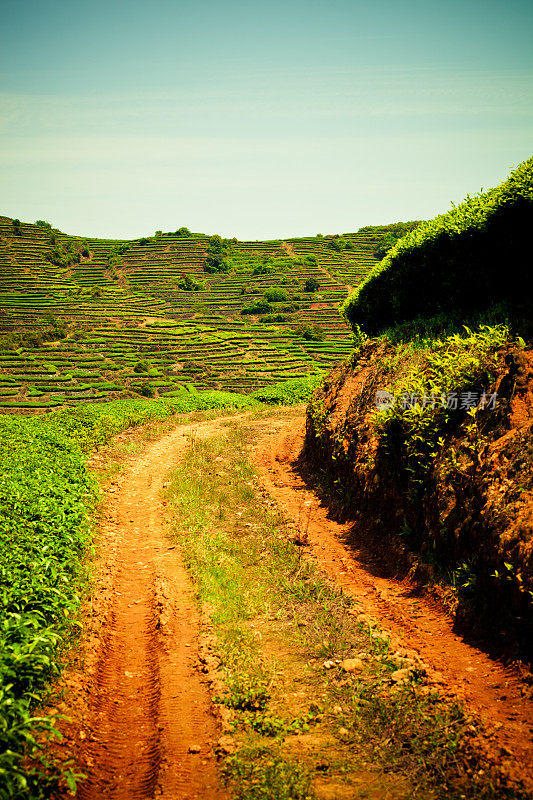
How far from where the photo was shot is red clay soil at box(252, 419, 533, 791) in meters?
3.80

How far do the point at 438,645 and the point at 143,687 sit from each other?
3426 millimetres

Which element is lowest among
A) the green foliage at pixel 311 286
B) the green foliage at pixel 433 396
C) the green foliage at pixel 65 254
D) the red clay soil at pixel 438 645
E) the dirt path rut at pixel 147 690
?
the dirt path rut at pixel 147 690

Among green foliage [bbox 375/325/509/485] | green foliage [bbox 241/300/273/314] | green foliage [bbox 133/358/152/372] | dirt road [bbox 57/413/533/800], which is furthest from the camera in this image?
green foliage [bbox 241/300/273/314]

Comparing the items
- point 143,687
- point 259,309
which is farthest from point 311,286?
point 143,687

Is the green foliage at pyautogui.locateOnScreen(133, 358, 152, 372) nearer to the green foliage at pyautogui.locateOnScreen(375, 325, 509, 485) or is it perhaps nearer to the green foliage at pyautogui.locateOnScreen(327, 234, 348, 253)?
the green foliage at pyautogui.locateOnScreen(375, 325, 509, 485)

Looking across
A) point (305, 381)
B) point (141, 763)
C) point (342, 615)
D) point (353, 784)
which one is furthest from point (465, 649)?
point (305, 381)

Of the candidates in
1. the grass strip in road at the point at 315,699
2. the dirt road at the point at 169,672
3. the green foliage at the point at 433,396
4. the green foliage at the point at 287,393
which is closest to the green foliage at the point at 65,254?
the green foliage at the point at 287,393

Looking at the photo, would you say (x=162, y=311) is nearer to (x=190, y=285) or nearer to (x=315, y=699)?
(x=190, y=285)

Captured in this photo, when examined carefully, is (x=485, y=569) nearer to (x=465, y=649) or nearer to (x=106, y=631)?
(x=465, y=649)

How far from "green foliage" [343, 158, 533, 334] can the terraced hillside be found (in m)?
27.6

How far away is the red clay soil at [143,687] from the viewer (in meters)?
4.01

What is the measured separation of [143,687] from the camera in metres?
5.27

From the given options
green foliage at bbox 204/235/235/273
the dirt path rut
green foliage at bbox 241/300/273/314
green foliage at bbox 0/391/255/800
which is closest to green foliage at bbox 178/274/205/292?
green foliage at bbox 204/235/235/273

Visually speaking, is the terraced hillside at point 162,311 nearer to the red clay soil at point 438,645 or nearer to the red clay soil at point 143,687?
the red clay soil at point 143,687
